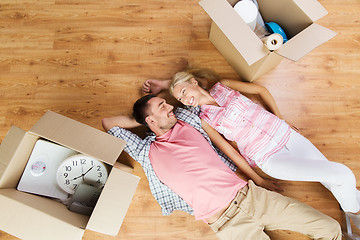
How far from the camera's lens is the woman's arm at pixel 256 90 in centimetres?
151

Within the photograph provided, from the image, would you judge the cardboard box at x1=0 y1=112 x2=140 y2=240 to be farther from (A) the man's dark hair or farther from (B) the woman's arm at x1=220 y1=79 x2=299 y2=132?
(B) the woman's arm at x1=220 y1=79 x2=299 y2=132

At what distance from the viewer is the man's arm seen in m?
1.47

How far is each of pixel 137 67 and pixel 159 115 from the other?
0.45 meters

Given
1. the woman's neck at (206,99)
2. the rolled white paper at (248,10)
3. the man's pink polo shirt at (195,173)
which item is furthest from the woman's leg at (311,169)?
the rolled white paper at (248,10)

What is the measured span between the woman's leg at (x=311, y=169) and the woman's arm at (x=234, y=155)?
0.09 meters

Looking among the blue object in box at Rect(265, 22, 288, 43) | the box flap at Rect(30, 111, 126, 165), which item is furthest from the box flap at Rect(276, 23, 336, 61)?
the box flap at Rect(30, 111, 126, 165)

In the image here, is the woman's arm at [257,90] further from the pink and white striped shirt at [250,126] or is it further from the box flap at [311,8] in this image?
the box flap at [311,8]

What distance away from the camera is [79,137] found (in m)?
1.04

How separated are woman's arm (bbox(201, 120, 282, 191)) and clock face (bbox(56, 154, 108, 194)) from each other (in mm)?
594

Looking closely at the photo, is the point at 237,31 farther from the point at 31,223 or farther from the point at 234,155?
the point at 31,223

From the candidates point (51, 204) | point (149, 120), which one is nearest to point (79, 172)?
point (51, 204)

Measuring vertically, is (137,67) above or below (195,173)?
above

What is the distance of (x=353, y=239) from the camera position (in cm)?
142

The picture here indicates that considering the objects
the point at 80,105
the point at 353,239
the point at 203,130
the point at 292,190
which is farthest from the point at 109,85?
the point at 353,239
